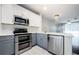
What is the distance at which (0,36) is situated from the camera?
109 cm

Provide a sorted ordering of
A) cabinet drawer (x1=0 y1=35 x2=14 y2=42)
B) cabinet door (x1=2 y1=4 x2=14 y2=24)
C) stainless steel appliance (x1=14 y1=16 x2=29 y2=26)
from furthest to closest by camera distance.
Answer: stainless steel appliance (x1=14 y1=16 x2=29 y2=26) → cabinet door (x1=2 y1=4 x2=14 y2=24) → cabinet drawer (x1=0 y1=35 x2=14 y2=42)

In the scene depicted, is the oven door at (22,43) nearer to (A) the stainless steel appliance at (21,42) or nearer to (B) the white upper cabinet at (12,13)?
(A) the stainless steel appliance at (21,42)

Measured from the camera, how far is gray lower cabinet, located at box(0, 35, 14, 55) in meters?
1.08

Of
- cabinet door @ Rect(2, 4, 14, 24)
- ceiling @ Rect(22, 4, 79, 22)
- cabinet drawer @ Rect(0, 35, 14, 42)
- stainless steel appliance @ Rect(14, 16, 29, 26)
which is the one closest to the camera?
ceiling @ Rect(22, 4, 79, 22)

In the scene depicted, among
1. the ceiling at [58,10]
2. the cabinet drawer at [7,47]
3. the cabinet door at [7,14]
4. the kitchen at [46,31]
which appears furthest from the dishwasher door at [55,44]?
the cabinet door at [7,14]

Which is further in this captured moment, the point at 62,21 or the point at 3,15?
the point at 3,15

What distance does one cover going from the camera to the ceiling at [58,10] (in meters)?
0.98

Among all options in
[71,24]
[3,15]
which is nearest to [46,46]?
[71,24]

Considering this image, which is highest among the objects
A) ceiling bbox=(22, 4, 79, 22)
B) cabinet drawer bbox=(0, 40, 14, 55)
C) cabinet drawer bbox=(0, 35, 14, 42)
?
ceiling bbox=(22, 4, 79, 22)

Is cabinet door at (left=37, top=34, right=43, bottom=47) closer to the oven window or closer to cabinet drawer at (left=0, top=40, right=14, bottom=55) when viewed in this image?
the oven window

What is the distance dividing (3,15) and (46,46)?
88cm

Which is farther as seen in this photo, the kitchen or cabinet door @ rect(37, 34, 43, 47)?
cabinet door @ rect(37, 34, 43, 47)

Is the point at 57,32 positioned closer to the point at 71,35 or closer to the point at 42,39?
the point at 71,35

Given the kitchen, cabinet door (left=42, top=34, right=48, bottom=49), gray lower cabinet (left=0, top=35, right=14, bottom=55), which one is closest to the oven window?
the kitchen
